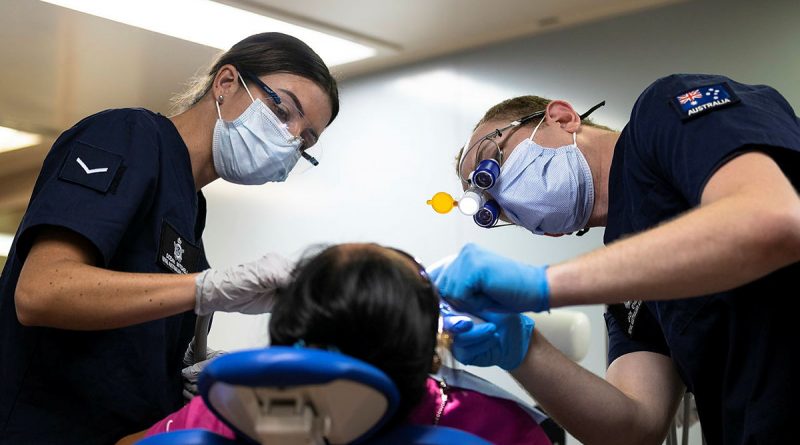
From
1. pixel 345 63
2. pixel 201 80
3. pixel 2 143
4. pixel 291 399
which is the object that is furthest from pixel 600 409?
pixel 2 143

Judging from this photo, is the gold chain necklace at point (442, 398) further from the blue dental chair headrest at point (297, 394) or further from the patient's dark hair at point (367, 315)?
the blue dental chair headrest at point (297, 394)

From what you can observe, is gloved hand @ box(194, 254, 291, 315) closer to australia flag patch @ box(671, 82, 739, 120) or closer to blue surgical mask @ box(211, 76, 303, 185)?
blue surgical mask @ box(211, 76, 303, 185)

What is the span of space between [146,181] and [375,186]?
2.29 metres

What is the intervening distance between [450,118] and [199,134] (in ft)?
6.28

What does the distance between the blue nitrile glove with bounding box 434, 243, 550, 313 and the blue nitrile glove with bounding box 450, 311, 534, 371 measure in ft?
0.32

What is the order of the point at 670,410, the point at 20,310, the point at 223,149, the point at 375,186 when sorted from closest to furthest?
the point at 20,310, the point at 670,410, the point at 223,149, the point at 375,186

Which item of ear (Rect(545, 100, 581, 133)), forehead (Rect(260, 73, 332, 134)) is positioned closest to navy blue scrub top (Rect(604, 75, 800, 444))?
ear (Rect(545, 100, 581, 133))

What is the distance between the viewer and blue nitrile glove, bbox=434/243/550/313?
1173mm

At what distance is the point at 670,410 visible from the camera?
1697 mm

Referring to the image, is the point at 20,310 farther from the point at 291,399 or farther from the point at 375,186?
the point at 375,186

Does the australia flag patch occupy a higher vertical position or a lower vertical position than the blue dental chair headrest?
higher

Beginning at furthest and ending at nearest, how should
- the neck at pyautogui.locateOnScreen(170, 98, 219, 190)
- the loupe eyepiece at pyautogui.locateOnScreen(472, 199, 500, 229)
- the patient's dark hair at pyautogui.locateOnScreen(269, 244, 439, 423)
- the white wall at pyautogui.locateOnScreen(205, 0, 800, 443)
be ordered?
the white wall at pyautogui.locateOnScreen(205, 0, 800, 443), the neck at pyautogui.locateOnScreen(170, 98, 219, 190), the loupe eyepiece at pyautogui.locateOnScreen(472, 199, 500, 229), the patient's dark hair at pyautogui.locateOnScreen(269, 244, 439, 423)

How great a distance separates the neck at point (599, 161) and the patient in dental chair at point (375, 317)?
0.73m

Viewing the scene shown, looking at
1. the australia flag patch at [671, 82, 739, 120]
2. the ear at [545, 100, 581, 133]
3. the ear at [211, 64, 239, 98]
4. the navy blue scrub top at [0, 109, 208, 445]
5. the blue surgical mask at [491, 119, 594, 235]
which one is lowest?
the navy blue scrub top at [0, 109, 208, 445]
